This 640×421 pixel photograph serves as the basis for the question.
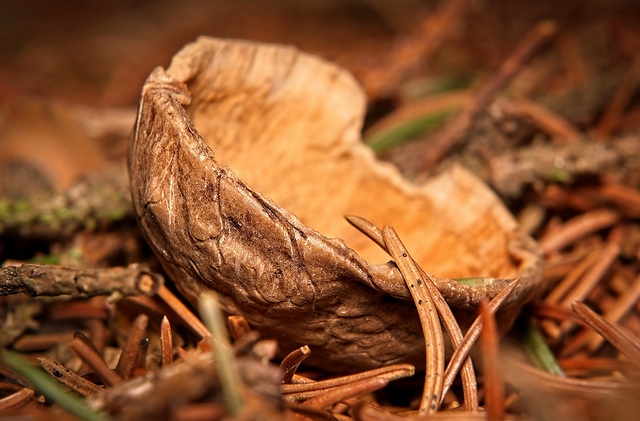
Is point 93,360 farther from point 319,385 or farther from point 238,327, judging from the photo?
point 319,385

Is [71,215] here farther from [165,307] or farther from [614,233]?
[614,233]

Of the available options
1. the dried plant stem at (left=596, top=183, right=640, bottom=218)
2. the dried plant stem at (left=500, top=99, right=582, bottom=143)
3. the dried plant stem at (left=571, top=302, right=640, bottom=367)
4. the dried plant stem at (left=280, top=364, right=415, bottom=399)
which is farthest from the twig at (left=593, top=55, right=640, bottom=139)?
the dried plant stem at (left=280, top=364, right=415, bottom=399)

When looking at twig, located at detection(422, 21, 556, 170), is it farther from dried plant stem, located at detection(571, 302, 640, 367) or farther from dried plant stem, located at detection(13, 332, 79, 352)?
dried plant stem, located at detection(13, 332, 79, 352)

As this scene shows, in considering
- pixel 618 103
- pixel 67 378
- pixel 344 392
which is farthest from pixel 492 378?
pixel 618 103

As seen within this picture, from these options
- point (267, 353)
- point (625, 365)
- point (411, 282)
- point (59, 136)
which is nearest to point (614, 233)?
point (625, 365)

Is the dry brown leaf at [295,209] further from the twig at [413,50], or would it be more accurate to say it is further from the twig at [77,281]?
the twig at [413,50]
